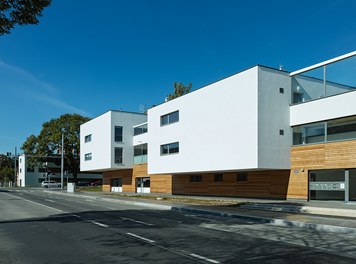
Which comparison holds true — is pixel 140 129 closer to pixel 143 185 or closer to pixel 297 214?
pixel 143 185

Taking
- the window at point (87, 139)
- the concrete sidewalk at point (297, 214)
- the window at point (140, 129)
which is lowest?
the concrete sidewalk at point (297, 214)

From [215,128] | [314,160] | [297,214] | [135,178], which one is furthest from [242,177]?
[135,178]

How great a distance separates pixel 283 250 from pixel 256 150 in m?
15.5

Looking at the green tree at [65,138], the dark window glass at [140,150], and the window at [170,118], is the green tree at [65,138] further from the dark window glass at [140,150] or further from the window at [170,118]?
the window at [170,118]

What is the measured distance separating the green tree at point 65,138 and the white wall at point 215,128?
4430 cm

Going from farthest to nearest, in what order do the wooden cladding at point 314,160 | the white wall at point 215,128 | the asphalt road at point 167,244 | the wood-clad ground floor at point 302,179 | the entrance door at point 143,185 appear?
the entrance door at point 143,185 < the white wall at point 215,128 < the wood-clad ground floor at point 302,179 < the wooden cladding at point 314,160 < the asphalt road at point 167,244

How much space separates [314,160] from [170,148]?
14734 millimetres

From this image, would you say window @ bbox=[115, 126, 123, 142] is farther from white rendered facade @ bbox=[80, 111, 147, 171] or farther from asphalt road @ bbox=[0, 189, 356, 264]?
asphalt road @ bbox=[0, 189, 356, 264]

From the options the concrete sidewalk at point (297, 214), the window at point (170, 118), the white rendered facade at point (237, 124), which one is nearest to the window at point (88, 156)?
the window at point (170, 118)

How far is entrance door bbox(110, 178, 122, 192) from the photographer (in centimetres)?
5034

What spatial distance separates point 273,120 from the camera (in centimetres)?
2481

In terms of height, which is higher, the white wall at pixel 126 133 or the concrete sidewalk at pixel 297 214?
the white wall at pixel 126 133

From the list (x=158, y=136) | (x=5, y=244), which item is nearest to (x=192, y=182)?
(x=158, y=136)

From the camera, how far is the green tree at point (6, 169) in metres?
105
